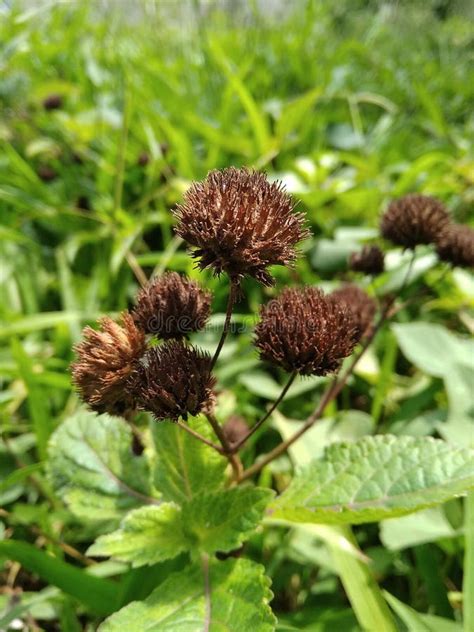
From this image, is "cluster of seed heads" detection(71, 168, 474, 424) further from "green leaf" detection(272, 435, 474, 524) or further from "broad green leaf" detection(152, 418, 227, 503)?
"green leaf" detection(272, 435, 474, 524)

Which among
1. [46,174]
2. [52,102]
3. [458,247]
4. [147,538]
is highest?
[52,102]

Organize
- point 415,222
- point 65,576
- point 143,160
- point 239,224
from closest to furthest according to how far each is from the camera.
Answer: point 239,224 → point 65,576 → point 415,222 → point 143,160

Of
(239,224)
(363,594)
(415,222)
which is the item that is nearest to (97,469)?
(363,594)

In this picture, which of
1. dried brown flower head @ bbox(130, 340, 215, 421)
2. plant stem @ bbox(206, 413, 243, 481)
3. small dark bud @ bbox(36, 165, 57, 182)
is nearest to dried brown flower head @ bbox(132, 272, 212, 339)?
dried brown flower head @ bbox(130, 340, 215, 421)

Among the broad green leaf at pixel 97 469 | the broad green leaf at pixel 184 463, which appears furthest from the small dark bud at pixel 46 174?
the broad green leaf at pixel 184 463

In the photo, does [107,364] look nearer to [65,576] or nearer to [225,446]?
[225,446]

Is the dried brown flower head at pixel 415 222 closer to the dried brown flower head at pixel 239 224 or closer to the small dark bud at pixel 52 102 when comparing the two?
the dried brown flower head at pixel 239 224

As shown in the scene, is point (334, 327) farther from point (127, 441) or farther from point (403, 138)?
point (403, 138)
